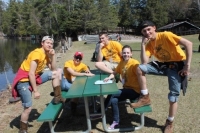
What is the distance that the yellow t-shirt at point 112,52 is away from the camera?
21.5 feet

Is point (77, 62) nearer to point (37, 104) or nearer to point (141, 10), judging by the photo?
point (37, 104)

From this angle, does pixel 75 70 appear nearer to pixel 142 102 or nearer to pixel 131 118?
pixel 131 118

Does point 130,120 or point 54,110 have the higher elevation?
point 54,110

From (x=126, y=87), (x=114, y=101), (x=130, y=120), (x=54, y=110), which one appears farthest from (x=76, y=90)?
(x=130, y=120)

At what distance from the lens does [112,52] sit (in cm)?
667

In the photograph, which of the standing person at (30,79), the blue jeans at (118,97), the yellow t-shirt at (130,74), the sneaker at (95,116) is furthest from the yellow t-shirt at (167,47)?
the standing person at (30,79)

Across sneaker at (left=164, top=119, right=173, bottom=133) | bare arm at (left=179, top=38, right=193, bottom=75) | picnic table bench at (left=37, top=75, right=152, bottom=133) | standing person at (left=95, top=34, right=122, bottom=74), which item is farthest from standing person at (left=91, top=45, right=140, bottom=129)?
standing person at (left=95, top=34, right=122, bottom=74)

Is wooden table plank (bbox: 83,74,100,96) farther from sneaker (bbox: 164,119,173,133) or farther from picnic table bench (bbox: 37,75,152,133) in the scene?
sneaker (bbox: 164,119,173,133)

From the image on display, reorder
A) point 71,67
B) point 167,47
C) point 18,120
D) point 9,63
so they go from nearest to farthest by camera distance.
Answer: point 167,47 < point 18,120 < point 71,67 < point 9,63

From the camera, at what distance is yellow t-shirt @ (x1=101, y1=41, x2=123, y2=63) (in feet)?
21.5

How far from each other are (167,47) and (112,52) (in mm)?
2653

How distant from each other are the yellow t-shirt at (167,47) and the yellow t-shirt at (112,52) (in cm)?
224

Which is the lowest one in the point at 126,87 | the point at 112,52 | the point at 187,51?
the point at 126,87

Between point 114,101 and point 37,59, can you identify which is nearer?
point 37,59
